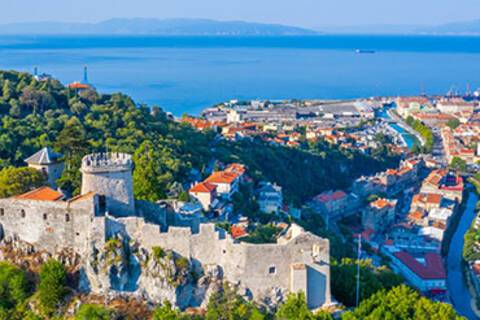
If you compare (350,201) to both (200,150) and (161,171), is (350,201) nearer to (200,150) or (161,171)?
(200,150)

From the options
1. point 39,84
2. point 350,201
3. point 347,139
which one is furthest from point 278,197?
point 347,139

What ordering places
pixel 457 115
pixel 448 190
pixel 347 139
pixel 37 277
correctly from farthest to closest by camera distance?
pixel 457 115
pixel 347 139
pixel 448 190
pixel 37 277

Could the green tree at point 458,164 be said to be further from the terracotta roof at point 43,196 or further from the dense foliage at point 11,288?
the dense foliage at point 11,288

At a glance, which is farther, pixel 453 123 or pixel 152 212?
pixel 453 123

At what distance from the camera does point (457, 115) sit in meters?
144

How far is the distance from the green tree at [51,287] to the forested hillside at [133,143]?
7.41 metres

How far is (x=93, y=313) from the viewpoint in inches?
1033

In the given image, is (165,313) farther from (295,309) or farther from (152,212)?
(152,212)

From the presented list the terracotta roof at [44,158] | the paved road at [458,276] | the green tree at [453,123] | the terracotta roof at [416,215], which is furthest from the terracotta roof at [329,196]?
the green tree at [453,123]

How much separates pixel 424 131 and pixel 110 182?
10421 centimetres

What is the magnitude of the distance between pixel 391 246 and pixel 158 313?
4011cm

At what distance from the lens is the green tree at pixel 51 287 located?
27141mm

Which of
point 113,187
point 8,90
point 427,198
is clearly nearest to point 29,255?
point 113,187

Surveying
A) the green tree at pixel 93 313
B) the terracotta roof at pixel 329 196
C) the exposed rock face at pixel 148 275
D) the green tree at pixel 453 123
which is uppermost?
the exposed rock face at pixel 148 275
